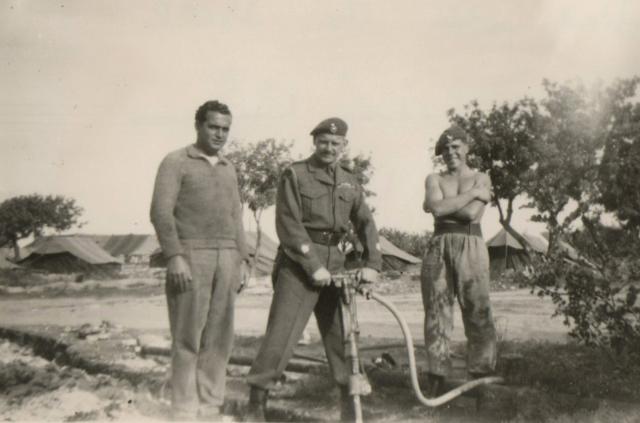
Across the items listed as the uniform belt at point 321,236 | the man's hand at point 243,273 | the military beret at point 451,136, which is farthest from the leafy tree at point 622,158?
the man's hand at point 243,273

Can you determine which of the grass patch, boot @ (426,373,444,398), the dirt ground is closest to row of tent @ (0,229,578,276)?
the dirt ground

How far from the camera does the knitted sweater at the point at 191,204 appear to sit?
10.8ft

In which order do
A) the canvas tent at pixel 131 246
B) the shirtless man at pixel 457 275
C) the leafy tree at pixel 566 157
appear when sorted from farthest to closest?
the canvas tent at pixel 131 246 → the leafy tree at pixel 566 157 → the shirtless man at pixel 457 275

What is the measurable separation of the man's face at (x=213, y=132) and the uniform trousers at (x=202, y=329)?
570 mm

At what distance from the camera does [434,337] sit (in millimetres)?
3848

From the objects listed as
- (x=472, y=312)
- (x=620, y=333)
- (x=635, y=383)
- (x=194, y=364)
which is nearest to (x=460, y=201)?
(x=472, y=312)

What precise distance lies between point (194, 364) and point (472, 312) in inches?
64.6

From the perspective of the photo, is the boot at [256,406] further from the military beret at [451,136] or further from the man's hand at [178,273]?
the military beret at [451,136]

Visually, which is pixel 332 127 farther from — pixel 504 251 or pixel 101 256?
pixel 101 256

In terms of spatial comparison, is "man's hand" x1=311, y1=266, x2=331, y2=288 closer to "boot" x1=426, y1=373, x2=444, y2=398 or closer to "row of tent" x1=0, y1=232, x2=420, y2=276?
"boot" x1=426, y1=373, x2=444, y2=398

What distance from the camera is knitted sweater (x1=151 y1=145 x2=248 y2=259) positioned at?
3.29 m

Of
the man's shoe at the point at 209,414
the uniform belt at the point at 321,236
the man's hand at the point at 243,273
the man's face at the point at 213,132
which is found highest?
the man's face at the point at 213,132

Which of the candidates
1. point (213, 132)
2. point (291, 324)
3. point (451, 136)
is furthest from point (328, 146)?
point (291, 324)

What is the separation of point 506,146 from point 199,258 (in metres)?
11.2
